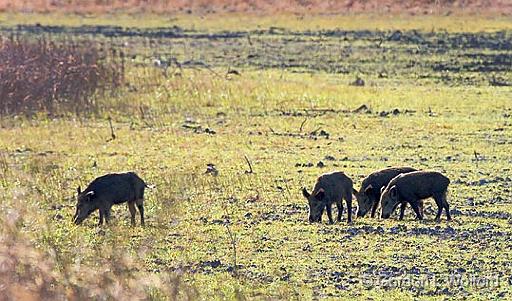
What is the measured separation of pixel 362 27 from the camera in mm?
41062

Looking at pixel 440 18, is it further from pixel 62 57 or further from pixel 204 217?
pixel 204 217

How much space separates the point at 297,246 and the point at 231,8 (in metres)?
35.1

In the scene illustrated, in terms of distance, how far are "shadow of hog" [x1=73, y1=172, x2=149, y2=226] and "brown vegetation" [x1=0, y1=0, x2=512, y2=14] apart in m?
31.4

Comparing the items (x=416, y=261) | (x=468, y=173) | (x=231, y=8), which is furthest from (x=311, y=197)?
(x=231, y=8)

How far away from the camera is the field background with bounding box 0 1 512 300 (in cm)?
1106

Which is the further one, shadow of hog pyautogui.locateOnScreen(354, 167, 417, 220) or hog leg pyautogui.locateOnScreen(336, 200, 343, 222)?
shadow of hog pyautogui.locateOnScreen(354, 167, 417, 220)

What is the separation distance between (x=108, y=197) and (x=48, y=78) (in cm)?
965

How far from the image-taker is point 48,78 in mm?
22672

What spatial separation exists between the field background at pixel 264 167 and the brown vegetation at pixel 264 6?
7.85 meters

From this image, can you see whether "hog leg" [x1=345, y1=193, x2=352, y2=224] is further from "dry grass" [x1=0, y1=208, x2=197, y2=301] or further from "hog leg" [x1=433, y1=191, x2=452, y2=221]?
"dry grass" [x1=0, y1=208, x2=197, y2=301]

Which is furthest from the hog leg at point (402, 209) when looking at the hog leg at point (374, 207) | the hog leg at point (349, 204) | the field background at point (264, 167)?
the hog leg at point (349, 204)

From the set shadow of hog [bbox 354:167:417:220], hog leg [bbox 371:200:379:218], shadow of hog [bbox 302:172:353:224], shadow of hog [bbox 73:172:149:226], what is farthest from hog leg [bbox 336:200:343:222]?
shadow of hog [bbox 73:172:149:226]

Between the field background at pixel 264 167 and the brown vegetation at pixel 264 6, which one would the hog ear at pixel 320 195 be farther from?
the brown vegetation at pixel 264 6

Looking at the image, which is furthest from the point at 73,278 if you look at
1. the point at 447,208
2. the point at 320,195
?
the point at 447,208
